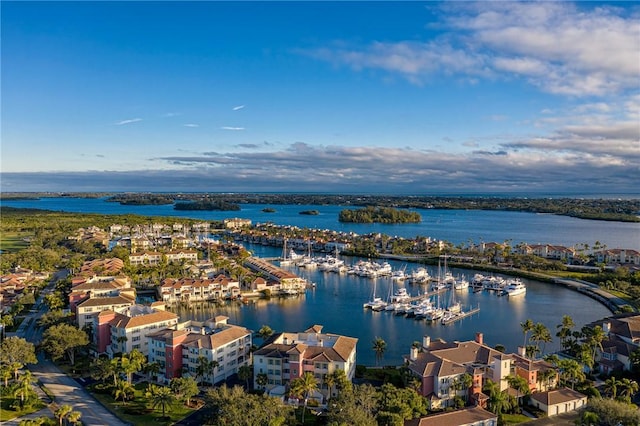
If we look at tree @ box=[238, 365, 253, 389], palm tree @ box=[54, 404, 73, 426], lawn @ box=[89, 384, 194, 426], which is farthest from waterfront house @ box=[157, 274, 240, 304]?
palm tree @ box=[54, 404, 73, 426]

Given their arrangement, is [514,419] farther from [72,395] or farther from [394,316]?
[72,395]

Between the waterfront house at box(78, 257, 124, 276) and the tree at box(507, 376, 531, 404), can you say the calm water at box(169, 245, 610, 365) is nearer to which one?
the tree at box(507, 376, 531, 404)

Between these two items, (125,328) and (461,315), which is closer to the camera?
(125,328)

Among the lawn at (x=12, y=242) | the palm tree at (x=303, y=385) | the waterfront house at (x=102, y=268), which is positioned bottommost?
the lawn at (x=12, y=242)

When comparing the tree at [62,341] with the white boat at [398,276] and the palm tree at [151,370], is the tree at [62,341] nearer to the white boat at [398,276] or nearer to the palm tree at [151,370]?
the palm tree at [151,370]

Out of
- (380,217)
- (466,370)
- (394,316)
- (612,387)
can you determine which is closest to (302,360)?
(466,370)

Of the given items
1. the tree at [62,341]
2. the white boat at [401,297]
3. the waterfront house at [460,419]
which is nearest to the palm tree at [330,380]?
the waterfront house at [460,419]

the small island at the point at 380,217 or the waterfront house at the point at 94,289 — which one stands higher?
the small island at the point at 380,217
